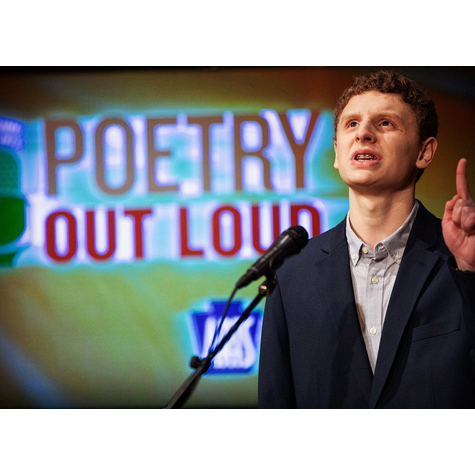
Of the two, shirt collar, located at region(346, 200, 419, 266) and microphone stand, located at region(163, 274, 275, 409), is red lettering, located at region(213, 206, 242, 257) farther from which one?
microphone stand, located at region(163, 274, 275, 409)

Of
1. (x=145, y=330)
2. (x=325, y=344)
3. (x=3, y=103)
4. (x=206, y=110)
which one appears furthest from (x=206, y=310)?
(x=3, y=103)

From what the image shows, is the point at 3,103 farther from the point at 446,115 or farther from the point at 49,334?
the point at 446,115

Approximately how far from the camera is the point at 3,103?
3572 mm

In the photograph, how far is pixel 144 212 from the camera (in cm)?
356

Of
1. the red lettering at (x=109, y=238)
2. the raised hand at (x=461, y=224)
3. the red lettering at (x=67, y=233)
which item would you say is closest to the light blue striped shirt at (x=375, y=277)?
the raised hand at (x=461, y=224)

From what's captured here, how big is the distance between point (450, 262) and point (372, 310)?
41cm

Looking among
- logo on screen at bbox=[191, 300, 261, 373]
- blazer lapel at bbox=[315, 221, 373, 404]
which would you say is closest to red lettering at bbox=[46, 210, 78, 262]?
logo on screen at bbox=[191, 300, 261, 373]

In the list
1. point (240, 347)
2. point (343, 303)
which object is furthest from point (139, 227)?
point (343, 303)

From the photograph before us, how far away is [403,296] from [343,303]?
0.27m

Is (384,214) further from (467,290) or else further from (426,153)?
(467,290)

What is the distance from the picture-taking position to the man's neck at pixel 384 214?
3.27 meters

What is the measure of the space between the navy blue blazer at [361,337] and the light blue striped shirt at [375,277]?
0.14ft

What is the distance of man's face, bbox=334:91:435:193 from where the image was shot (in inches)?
126

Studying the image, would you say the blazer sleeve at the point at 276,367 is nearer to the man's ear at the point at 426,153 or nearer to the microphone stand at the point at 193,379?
the microphone stand at the point at 193,379
